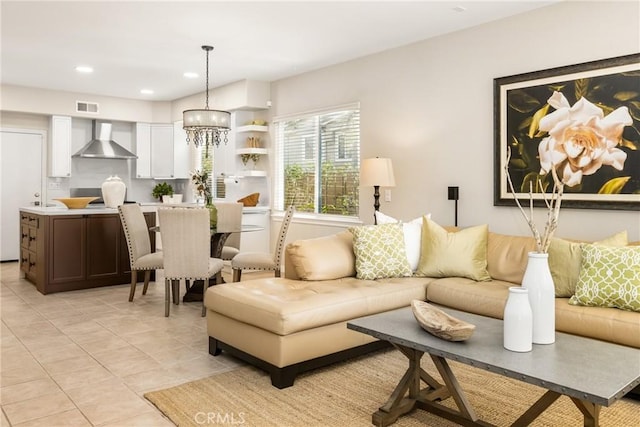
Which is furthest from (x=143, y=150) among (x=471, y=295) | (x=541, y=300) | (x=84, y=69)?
(x=541, y=300)

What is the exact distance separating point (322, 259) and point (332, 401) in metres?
1.31

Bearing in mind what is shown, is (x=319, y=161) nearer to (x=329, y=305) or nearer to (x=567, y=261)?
(x=329, y=305)

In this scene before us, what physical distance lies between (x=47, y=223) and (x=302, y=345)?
3827 mm

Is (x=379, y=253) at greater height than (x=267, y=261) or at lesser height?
greater

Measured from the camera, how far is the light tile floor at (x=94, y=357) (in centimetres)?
264

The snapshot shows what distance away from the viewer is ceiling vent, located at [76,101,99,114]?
26.4 feet

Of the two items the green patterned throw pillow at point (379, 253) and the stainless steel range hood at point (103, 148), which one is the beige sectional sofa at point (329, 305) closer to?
the green patterned throw pillow at point (379, 253)

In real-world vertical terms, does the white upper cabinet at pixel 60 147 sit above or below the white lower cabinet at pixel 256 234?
above

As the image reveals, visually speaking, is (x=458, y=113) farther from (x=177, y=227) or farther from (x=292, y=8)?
(x=177, y=227)

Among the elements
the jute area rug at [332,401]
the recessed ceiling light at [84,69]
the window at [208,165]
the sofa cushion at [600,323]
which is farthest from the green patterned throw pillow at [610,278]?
the recessed ceiling light at [84,69]

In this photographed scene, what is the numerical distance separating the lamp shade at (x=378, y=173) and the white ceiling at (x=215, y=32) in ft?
4.05

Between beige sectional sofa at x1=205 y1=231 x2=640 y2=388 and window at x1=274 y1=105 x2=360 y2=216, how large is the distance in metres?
1.90

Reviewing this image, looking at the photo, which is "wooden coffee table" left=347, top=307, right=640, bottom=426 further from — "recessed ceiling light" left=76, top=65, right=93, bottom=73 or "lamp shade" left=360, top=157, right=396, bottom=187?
"recessed ceiling light" left=76, top=65, right=93, bottom=73

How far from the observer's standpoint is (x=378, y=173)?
494 centimetres
